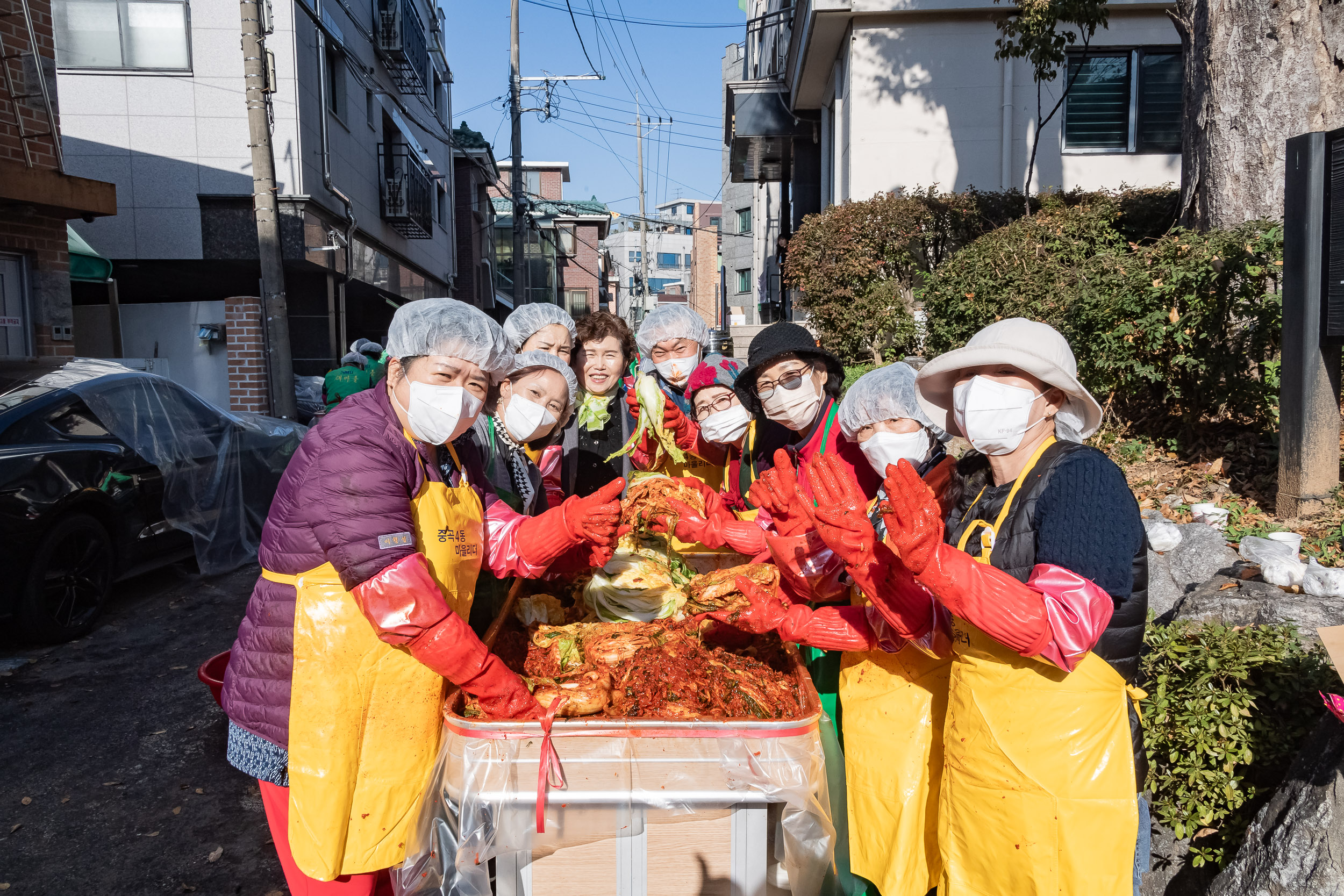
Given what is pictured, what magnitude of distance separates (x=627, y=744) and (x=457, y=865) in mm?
560

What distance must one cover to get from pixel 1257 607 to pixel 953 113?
10230 millimetres

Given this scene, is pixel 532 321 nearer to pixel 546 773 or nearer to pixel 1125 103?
pixel 546 773

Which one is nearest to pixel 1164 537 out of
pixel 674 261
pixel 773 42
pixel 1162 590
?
pixel 1162 590

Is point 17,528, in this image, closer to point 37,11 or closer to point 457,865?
point 457,865

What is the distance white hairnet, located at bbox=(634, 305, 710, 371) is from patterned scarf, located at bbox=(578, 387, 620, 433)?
42 cm

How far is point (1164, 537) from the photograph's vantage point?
15.7ft

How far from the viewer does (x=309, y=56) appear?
14.2m

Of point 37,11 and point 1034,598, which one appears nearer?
point 1034,598

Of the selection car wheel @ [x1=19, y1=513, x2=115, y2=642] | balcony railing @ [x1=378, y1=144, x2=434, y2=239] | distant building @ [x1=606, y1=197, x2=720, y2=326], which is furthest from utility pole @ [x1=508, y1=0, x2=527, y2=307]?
distant building @ [x1=606, y1=197, x2=720, y2=326]

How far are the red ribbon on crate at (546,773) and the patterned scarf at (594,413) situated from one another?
2.41 m

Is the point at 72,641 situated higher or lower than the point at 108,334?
lower

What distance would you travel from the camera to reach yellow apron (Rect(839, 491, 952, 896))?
8.20 ft

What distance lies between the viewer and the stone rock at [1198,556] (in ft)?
14.7

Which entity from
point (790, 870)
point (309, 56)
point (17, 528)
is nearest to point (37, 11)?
point (309, 56)
